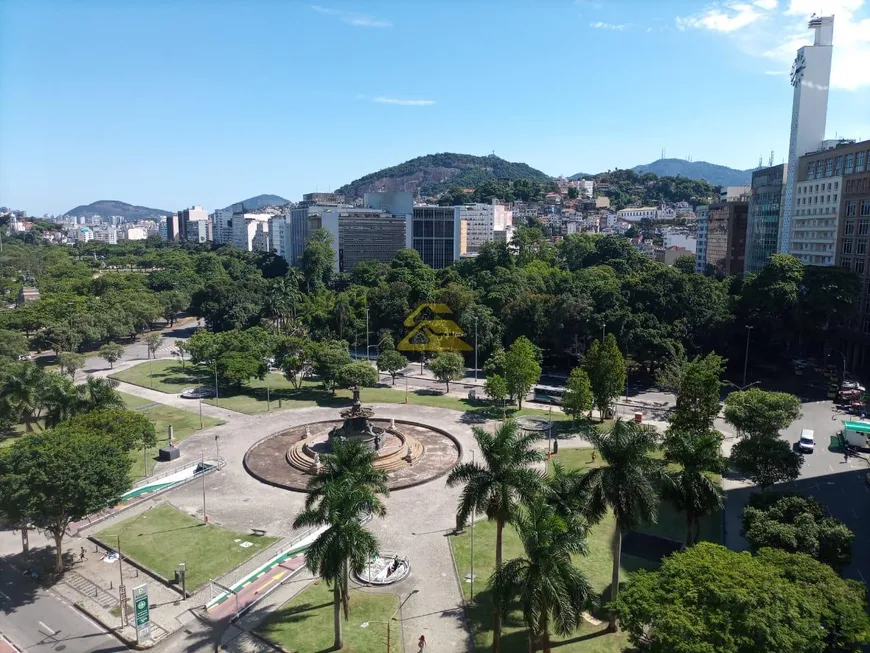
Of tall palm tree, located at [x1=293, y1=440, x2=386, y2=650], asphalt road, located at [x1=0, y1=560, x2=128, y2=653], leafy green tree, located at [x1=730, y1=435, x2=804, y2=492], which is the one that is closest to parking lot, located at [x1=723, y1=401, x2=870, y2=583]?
leafy green tree, located at [x1=730, y1=435, x2=804, y2=492]

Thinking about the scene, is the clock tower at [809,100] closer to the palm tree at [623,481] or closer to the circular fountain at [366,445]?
the circular fountain at [366,445]

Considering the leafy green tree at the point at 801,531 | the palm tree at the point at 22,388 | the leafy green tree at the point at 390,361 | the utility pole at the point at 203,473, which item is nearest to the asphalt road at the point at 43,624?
the utility pole at the point at 203,473

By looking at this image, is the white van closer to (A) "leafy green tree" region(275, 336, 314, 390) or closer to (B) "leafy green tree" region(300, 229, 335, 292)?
(A) "leafy green tree" region(275, 336, 314, 390)

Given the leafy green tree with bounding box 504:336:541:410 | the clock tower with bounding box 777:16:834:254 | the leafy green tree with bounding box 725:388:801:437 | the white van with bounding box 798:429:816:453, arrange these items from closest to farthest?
1. the leafy green tree with bounding box 725:388:801:437
2. the white van with bounding box 798:429:816:453
3. the leafy green tree with bounding box 504:336:541:410
4. the clock tower with bounding box 777:16:834:254

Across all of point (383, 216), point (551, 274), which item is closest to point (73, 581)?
point (551, 274)

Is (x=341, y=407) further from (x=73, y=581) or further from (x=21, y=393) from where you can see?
(x=73, y=581)

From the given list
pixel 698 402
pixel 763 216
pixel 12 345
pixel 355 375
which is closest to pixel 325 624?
pixel 698 402
